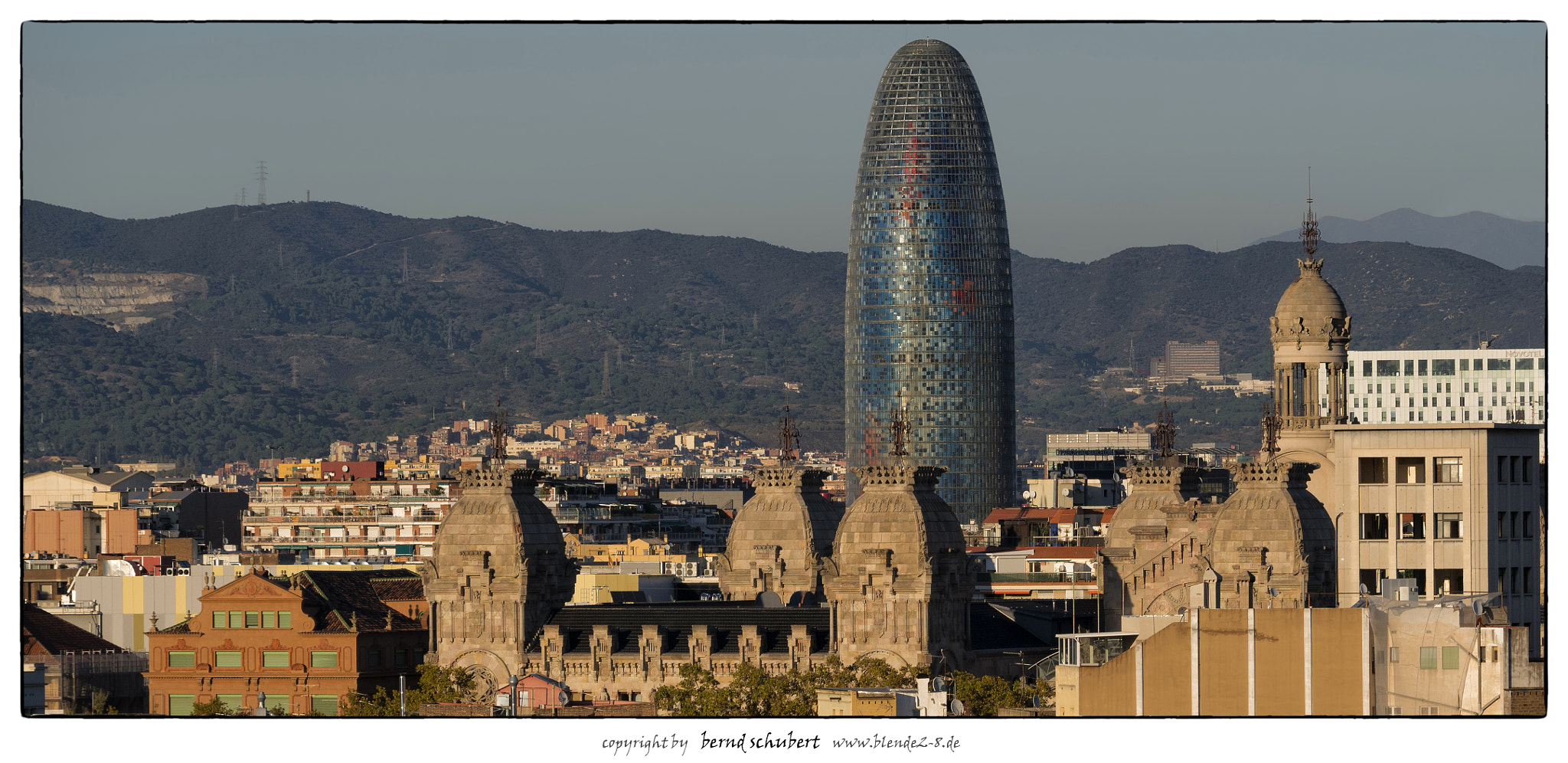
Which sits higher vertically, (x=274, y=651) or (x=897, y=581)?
(x=897, y=581)

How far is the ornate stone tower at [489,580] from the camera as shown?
137 meters

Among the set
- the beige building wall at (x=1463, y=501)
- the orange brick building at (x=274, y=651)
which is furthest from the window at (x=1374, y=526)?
the orange brick building at (x=274, y=651)

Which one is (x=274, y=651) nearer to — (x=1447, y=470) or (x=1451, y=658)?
(x=1447, y=470)

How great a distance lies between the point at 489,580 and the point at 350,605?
7.70 meters

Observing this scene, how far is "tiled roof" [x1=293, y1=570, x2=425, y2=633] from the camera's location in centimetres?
13800

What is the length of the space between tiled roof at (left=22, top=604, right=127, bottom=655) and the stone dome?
63.4 metres

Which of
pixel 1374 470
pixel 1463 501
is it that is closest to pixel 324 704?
pixel 1374 470

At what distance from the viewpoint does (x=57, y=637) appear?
144m

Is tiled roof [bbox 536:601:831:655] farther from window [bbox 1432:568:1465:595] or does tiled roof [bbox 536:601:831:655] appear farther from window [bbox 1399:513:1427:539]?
window [bbox 1432:568:1465:595]

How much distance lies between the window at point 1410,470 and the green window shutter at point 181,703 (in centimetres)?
4877

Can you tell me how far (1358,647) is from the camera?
8925cm

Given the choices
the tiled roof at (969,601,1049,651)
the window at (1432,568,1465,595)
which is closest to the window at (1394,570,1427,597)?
the window at (1432,568,1465,595)

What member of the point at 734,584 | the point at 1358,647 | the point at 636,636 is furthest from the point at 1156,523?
the point at 1358,647

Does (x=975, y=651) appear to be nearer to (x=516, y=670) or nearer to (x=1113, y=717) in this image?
(x=516, y=670)
